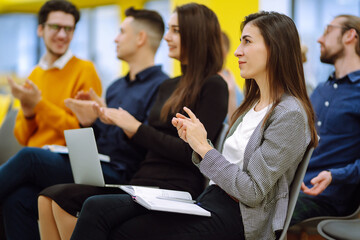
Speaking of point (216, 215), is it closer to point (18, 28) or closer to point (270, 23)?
point (270, 23)

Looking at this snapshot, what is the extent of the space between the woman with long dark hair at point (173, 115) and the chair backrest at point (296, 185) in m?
0.53

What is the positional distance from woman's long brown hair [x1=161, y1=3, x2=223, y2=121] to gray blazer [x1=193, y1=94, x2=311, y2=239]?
67 cm

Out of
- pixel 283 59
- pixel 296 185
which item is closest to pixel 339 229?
pixel 296 185

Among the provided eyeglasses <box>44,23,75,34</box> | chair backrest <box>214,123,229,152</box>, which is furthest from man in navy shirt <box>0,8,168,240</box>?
chair backrest <box>214,123,229,152</box>

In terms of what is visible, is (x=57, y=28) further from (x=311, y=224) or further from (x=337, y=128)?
(x=311, y=224)

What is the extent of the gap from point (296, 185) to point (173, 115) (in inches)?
30.8

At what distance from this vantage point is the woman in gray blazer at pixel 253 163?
1.46 meters

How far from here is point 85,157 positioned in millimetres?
1892

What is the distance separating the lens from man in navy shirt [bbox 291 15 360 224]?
6.68ft

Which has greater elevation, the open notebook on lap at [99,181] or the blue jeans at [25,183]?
the open notebook on lap at [99,181]

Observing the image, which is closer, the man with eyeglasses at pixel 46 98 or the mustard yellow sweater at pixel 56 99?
the man with eyeglasses at pixel 46 98

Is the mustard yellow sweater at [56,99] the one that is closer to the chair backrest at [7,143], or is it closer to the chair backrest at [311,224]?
the chair backrest at [7,143]

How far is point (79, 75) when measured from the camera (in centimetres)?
278

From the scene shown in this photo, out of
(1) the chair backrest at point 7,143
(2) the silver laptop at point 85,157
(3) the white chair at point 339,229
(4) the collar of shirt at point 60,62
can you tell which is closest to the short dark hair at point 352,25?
(3) the white chair at point 339,229
